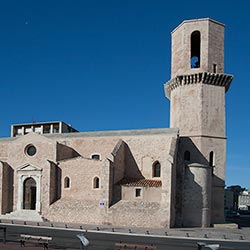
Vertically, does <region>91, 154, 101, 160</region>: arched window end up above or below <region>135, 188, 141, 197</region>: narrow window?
above

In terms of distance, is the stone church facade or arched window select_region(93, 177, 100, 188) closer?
the stone church facade

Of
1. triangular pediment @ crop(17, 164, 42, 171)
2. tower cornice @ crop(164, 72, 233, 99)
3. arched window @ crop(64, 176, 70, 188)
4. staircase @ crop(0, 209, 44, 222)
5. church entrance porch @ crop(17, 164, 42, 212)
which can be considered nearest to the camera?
staircase @ crop(0, 209, 44, 222)

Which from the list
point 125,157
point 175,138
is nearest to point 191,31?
point 175,138

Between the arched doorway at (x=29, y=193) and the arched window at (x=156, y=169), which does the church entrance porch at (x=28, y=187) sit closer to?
the arched doorway at (x=29, y=193)

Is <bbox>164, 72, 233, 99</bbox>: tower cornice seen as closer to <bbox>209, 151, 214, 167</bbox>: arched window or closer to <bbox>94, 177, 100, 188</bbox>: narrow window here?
<bbox>209, 151, 214, 167</bbox>: arched window

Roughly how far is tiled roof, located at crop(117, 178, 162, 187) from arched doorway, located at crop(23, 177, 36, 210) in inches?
374

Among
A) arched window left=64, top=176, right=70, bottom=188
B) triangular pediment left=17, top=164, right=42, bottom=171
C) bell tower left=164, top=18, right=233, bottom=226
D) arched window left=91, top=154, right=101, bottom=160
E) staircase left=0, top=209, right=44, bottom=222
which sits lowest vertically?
staircase left=0, top=209, right=44, bottom=222

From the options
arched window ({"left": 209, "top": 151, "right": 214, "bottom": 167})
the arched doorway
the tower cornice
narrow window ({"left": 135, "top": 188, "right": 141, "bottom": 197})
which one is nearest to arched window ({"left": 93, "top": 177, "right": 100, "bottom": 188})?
narrow window ({"left": 135, "top": 188, "right": 141, "bottom": 197})

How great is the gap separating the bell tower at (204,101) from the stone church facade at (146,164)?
95 mm

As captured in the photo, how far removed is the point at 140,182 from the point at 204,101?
9.96m

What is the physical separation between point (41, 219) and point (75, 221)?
353 centimetres

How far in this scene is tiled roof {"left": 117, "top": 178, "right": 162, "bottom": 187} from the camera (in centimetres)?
3123

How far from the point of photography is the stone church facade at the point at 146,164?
102 ft

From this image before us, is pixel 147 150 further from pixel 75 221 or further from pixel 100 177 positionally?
pixel 75 221
